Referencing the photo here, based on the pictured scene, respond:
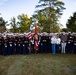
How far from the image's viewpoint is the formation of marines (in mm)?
20969

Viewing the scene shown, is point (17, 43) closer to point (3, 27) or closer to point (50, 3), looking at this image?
point (50, 3)

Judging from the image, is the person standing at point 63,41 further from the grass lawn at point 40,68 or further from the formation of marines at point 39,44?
the grass lawn at point 40,68

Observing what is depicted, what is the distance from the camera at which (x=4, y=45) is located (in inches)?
819

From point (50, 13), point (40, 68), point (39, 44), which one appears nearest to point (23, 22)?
point (50, 13)

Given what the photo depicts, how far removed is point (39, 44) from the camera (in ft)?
71.2

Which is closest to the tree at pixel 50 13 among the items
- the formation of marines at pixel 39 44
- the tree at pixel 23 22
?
the tree at pixel 23 22

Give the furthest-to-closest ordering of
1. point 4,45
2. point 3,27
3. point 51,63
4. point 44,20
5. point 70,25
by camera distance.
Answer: point 3,27, point 44,20, point 70,25, point 4,45, point 51,63

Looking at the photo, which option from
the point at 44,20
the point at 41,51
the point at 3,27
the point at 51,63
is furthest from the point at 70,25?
the point at 51,63

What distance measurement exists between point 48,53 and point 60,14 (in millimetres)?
49012

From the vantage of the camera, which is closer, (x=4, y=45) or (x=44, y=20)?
(x=4, y=45)

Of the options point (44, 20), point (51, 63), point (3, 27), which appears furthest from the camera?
point (3, 27)

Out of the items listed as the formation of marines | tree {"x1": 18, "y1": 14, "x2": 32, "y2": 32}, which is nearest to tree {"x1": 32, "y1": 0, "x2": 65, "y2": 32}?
tree {"x1": 18, "y1": 14, "x2": 32, "y2": 32}

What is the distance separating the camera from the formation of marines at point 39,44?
826 inches

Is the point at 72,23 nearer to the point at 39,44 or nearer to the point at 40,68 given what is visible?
the point at 39,44
